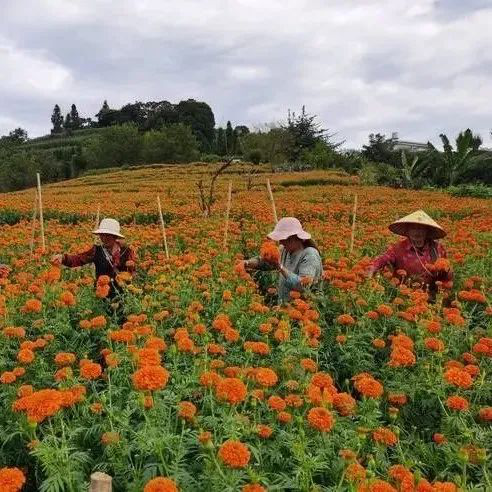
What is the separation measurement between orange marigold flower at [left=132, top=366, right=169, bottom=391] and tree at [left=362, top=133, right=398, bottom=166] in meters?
45.1

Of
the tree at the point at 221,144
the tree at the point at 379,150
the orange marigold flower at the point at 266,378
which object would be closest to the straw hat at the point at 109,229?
the orange marigold flower at the point at 266,378

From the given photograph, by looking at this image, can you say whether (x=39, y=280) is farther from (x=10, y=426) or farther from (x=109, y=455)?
(x=109, y=455)

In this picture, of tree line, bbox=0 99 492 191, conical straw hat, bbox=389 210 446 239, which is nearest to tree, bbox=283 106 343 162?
tree line, bbox=0 99 492 191

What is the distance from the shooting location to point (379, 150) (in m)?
47.7

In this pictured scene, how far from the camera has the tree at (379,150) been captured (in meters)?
47.1

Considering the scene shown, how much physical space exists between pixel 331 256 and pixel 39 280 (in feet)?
11.2

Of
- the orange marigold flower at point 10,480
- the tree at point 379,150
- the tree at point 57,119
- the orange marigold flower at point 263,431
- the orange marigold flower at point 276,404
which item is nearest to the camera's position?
the orange marigold flower at point 10,480

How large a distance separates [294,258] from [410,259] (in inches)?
41.9

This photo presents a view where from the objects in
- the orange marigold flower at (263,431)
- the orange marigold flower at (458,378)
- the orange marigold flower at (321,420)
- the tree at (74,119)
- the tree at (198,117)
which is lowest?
the orange marigold flower at (263,431)

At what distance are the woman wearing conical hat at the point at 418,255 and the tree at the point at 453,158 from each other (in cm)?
2082

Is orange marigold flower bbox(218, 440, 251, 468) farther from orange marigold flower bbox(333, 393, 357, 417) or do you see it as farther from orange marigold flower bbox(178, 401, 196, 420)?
orange marigold flower bbox(333, 393, 357, 417)

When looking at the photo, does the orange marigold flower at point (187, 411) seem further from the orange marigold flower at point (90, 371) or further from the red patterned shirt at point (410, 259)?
the red patterned shirt at point (410, 259)

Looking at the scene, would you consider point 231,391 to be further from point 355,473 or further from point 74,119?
point 74,119

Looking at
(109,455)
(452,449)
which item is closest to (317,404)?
(452,449)
